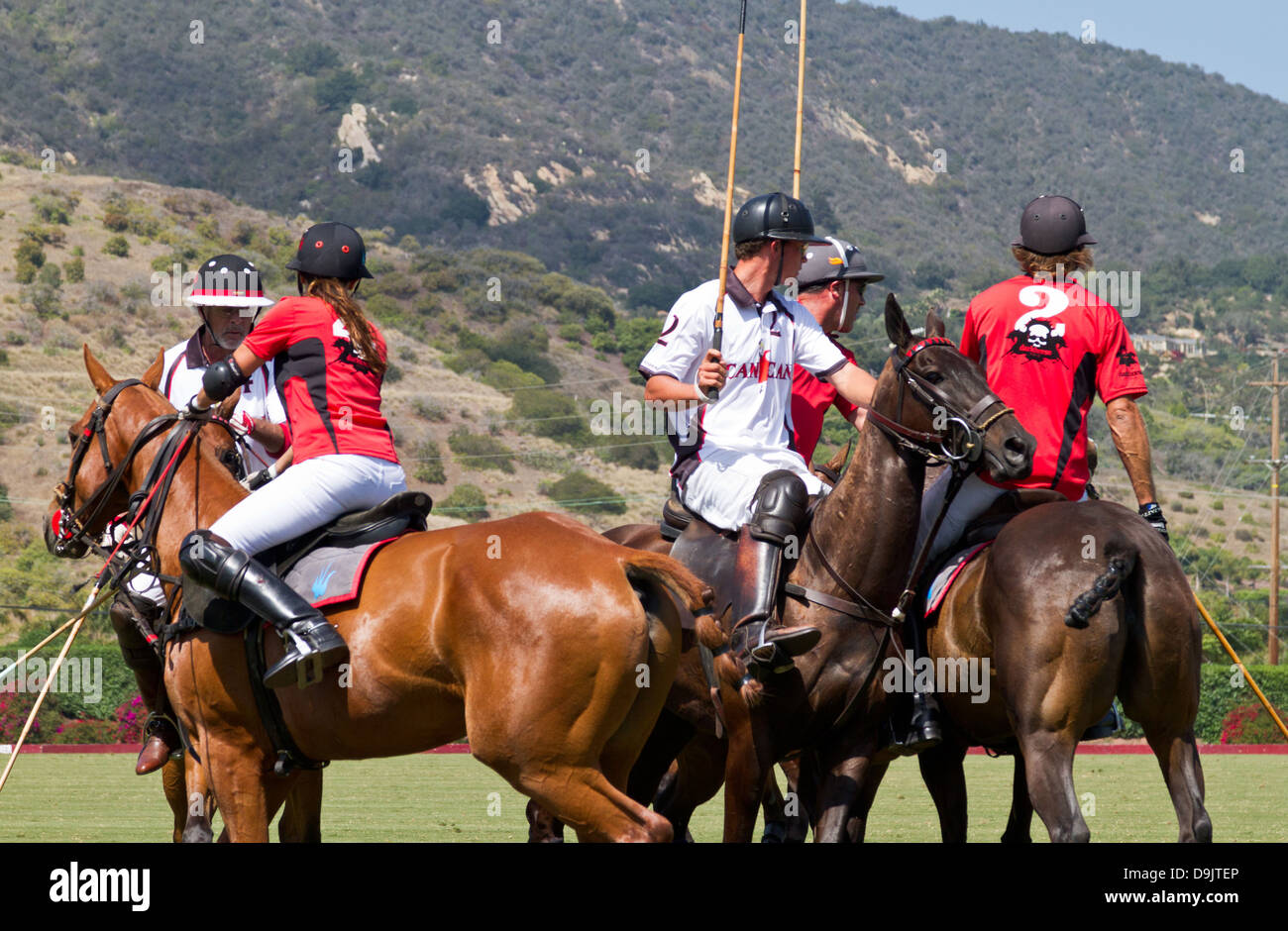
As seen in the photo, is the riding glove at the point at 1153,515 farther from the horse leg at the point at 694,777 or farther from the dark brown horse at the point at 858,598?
the horse leg at the point at 694,777

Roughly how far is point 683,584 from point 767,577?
0.89 m

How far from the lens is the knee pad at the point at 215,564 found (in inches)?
221

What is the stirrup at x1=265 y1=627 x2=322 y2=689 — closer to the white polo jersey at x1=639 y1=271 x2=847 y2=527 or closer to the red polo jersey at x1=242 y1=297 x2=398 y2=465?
the red polo jersey at x1=242 y1=297 x2=398 y2=465

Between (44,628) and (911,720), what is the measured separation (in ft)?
109

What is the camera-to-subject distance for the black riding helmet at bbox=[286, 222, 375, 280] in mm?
6270

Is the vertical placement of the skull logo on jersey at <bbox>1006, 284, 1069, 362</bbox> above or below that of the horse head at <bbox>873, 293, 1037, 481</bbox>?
above

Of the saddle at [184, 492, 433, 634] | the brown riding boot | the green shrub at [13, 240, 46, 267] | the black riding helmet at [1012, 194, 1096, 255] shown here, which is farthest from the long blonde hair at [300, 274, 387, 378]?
the green shrub at [13, 240, 46, 267]

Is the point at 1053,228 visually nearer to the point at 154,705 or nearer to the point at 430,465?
the point at 154,705

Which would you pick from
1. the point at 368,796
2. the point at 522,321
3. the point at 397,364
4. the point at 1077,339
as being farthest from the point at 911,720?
the point at 522,321

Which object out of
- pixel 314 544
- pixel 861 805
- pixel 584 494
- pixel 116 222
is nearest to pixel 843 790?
pixel 861 805

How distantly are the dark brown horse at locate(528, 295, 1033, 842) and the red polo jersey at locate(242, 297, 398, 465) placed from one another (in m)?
1.85

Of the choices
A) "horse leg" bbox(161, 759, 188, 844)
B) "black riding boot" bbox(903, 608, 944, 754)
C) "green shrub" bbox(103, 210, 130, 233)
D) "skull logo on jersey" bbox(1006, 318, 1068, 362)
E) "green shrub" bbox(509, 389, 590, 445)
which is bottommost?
"green shrub" bbox(509, 389, 590, 445)

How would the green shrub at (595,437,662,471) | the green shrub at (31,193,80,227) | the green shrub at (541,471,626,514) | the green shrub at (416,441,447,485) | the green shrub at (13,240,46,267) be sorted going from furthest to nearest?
the green shrub at (31,193,80,227), the green shrub at (13,240,46,267), the green shrub at (595,437,662,471), the green shrub at (416,441,447,485), the green shrub at (541,471,626,514)
